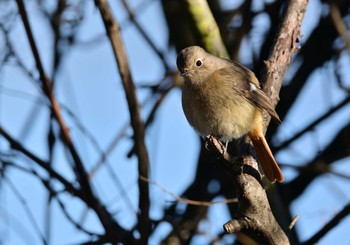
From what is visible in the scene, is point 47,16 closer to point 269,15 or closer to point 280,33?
A: point 269,15

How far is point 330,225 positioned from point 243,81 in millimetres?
1158

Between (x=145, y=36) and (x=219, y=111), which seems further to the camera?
(x=145, y=36)

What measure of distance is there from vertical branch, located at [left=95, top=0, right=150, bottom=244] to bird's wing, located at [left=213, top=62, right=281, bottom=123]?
0.65m

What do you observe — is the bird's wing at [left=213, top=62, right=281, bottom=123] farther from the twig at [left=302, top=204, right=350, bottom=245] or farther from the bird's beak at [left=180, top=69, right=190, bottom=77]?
the twig at [left=302, top=204, right=350, bottom=245]

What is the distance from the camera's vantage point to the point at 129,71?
4.62 meters

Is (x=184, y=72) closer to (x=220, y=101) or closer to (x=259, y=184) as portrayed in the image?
(x=220, y=101)

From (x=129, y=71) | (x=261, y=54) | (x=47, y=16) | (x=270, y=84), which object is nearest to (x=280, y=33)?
(x=270, y=84)

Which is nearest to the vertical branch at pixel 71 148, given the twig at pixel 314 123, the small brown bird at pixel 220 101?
the small brown bird at pixel 220 101

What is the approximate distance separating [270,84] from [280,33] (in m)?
0.31

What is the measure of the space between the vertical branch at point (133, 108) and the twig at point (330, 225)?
109 cm

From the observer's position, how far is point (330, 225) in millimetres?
4215

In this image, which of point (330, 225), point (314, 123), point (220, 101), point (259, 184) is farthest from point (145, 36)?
point (259, 184)

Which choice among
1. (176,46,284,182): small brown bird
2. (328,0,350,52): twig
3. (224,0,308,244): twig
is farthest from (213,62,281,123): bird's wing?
(328,0,350,52): twig

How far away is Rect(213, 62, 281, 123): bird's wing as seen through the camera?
4.48 m
